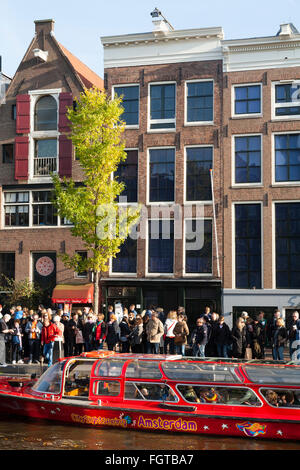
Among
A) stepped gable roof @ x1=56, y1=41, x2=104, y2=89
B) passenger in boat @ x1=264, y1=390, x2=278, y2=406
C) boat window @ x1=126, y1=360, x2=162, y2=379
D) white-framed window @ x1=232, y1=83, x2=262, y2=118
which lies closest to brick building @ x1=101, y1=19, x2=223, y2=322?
white-framed window @ x1=232, y1=83, x2=262, y2=118

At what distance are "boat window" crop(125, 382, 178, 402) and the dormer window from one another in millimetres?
20427

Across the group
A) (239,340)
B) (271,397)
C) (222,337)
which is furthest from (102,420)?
(222,337)

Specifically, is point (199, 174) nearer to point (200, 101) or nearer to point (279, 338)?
point (200, 101)

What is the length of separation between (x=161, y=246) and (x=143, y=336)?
33.2 feet

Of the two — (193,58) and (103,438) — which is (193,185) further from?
(103,438)

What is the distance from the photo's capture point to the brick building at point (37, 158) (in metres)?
30.1

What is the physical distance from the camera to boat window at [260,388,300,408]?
11953 mm

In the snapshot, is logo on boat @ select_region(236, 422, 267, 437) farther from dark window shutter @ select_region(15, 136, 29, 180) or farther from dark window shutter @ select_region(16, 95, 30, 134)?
dark window shutter @ select_region(16, 95, 30, 134)

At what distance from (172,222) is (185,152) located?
11.5ft

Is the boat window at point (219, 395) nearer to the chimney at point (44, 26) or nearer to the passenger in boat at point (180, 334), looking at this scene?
the passenger in boat at point (180, 334)

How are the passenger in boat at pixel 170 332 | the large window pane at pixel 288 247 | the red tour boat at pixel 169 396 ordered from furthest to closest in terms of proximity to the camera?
the large window pane at pixel 288 247 → the passenger in boat at pixel 170 332 → the red tour boat at pixel 169 396

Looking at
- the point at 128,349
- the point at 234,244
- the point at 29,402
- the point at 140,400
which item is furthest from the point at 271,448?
the point at 234,244

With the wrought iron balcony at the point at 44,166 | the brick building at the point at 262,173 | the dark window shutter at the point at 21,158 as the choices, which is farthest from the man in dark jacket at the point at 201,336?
the dark window shutter at the point at 21,158

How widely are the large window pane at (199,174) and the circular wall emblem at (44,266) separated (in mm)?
7710
